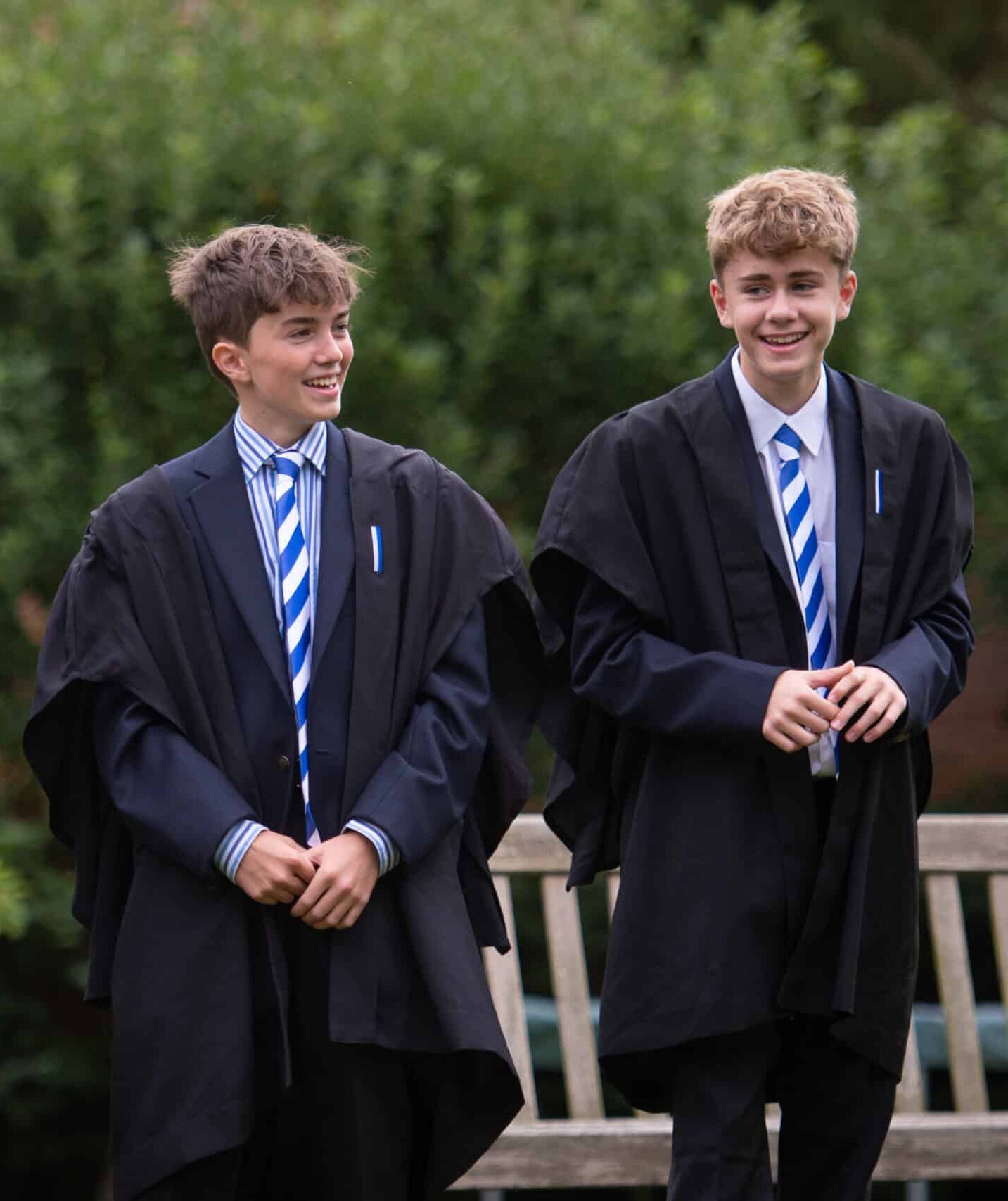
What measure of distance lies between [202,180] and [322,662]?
10.4 feet

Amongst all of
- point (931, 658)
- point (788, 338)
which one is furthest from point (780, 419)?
point (931, 658)

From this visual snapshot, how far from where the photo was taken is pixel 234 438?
3.87 meters

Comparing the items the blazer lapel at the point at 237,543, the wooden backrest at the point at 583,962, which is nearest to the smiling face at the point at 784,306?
the blazer lapel at the point at 237,543

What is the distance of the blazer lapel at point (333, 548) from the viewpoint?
12.2ft

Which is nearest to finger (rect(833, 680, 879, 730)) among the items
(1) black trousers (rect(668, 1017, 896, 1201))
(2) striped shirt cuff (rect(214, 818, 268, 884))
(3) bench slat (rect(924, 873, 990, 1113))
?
(1) black trousers (rect(668, 1017, 896, 1201))

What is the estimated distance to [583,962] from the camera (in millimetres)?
5031

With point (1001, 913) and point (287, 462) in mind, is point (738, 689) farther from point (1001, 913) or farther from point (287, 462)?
point (1001, 913)

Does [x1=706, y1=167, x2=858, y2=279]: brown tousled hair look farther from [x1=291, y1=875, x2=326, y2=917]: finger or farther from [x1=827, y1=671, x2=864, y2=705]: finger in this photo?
[x1=291, y1=875, x2=326, y2=917]: finger

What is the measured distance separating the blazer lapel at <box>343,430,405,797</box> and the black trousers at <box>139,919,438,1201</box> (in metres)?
0.35

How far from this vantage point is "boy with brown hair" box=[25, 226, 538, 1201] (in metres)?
3.62

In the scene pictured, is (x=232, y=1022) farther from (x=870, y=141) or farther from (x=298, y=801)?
(x=870, y=141)

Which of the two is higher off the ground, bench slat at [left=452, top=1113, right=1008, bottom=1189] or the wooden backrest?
the wooden backrest

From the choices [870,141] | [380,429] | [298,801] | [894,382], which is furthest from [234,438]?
[870,141]

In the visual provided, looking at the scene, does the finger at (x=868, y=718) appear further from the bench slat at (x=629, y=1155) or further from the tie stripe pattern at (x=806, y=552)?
the bench slat at (x=629, y=1155)
